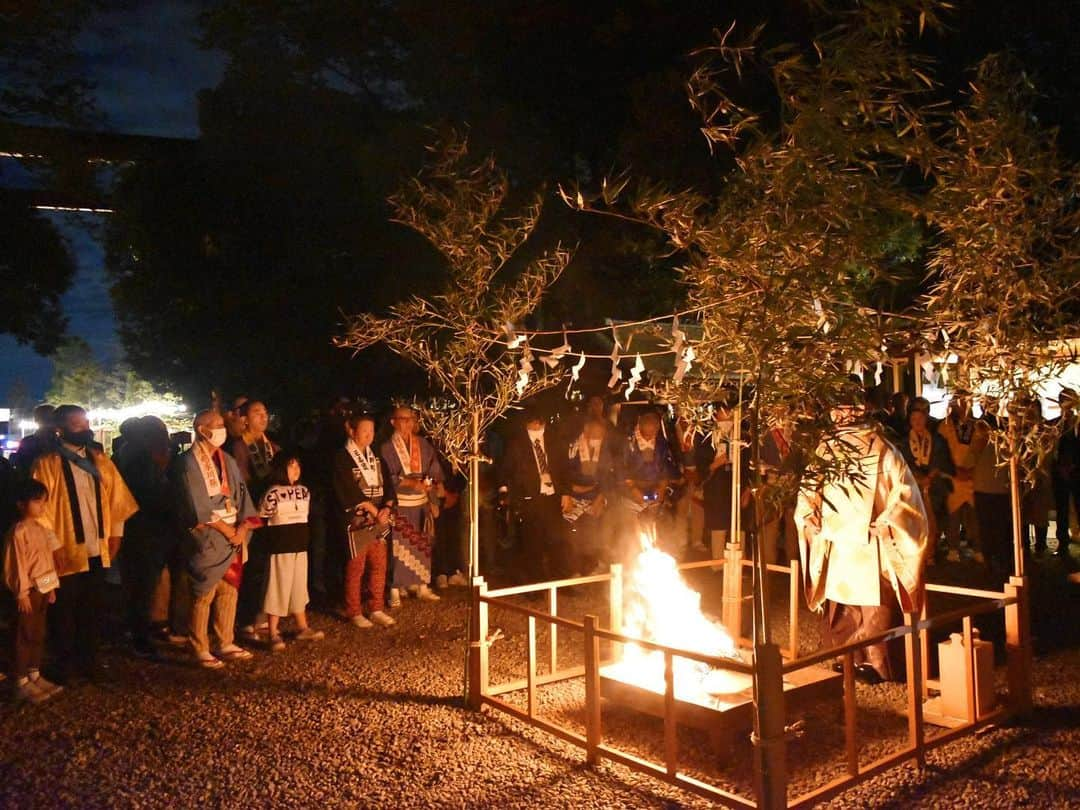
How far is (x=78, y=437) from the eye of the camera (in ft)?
23.2

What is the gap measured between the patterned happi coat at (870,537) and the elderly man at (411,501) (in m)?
4.09

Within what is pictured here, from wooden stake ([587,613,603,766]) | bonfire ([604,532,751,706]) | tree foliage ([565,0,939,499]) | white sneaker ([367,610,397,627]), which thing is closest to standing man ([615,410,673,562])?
white sneaker ([367,610,397,627])

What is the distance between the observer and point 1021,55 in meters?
13.4

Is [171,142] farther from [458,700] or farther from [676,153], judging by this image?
[458,700]

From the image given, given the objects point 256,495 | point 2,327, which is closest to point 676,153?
point 256,495

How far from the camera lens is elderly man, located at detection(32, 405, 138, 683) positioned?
6.79 meters

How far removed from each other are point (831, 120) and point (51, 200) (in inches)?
554

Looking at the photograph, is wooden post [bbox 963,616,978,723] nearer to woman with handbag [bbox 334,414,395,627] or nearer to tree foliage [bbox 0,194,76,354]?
woman with handbag [bbox 334,414,395,627]

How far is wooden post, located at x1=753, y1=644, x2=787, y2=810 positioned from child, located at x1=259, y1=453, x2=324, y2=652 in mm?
4802

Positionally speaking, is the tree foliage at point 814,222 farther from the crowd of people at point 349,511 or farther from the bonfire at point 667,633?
the bonfire at point 667,633

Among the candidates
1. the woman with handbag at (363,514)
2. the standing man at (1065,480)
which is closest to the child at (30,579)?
the woman with handbag at (363,514)

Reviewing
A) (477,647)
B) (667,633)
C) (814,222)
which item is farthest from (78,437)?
(814,222)

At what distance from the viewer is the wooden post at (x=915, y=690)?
199 inches

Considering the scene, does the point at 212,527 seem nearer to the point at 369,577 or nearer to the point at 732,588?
the point at 369,577
